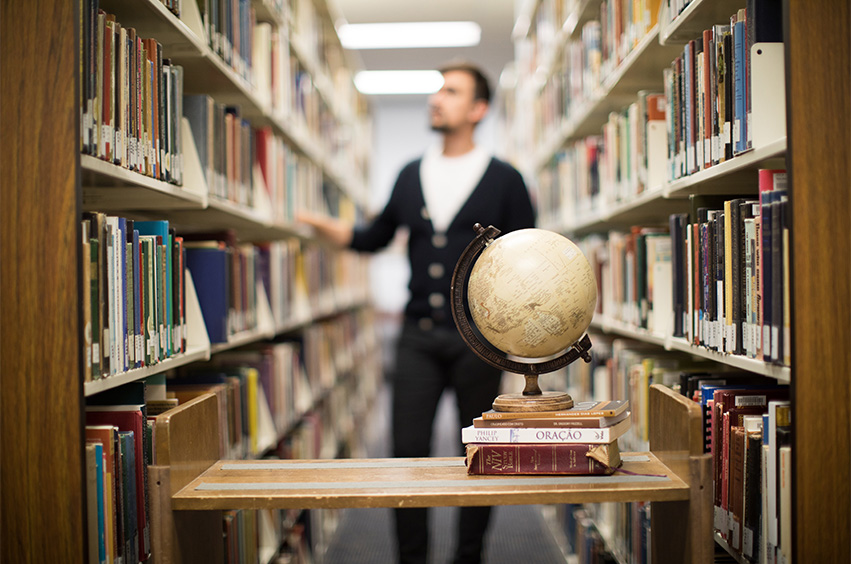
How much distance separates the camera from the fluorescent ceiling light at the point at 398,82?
7.29 metres

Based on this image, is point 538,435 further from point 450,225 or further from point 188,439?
point 450,225

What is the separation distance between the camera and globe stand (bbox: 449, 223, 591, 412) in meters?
1.38

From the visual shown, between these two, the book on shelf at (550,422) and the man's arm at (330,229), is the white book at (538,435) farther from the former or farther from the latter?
the man's arm at (330,229)

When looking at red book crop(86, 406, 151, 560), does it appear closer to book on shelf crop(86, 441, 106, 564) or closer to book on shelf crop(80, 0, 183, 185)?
book on shelf crop(86, 441, 106, 564)

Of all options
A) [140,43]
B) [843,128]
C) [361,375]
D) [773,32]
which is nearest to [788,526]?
[843,128]

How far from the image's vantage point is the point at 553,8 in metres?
3.51

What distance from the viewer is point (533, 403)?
1368 millimetres

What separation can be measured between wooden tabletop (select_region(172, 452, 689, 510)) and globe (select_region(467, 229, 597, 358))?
249 mm

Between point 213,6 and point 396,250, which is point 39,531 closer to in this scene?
point 213,6

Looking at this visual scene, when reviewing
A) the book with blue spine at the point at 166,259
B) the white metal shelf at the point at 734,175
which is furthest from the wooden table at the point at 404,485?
the white metal shelf at the point at 734,175

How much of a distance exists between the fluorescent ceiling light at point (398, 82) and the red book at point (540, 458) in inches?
239

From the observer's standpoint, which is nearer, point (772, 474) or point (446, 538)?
point (772, 474)

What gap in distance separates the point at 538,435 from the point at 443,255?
1188 mm

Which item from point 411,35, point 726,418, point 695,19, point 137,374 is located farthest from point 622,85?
point 411,35
